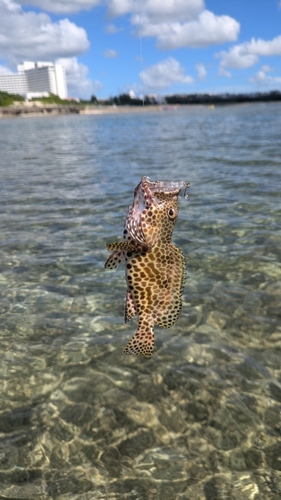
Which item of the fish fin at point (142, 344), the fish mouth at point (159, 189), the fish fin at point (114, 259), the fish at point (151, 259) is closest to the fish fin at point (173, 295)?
the fish at point (151, 259)

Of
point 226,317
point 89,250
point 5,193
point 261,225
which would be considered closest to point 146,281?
point 226,317

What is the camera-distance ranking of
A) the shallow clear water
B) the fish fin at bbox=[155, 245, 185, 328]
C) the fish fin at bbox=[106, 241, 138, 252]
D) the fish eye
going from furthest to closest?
the shallow clear water < the fish fin at bbox=[155, 245, 185, 328] < the fish eye < the fish fin at bbox=[106, 241, 138, 252]

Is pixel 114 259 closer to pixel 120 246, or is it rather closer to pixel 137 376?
pixel 120 246

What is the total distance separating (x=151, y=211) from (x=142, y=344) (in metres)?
1.48

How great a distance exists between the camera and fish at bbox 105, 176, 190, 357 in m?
4.26

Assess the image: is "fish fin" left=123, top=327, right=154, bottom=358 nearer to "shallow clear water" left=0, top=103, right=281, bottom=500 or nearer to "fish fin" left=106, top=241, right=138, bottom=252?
"fish fin" left=106, top=241, right=138, bottom=252

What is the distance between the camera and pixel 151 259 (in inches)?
180

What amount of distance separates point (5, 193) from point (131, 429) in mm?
16612

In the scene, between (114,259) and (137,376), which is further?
(137,376)

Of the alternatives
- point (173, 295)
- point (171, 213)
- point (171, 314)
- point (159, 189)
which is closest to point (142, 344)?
point (171, 314)

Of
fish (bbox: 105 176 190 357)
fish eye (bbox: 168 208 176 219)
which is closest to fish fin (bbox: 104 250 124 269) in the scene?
fish (bbox: 105 176 190 357)

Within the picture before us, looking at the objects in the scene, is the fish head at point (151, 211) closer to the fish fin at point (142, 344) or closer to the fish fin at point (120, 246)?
the fish fin at point (120, 246)

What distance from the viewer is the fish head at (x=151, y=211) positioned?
13.9ft

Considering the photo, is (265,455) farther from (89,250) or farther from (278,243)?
(89,250)
